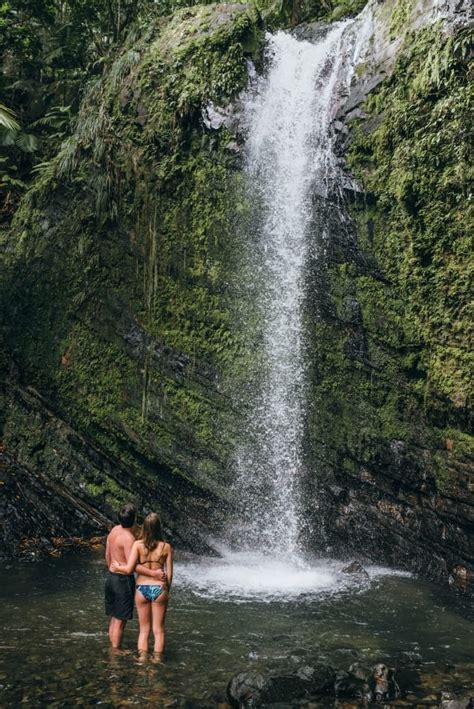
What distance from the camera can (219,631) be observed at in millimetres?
6914

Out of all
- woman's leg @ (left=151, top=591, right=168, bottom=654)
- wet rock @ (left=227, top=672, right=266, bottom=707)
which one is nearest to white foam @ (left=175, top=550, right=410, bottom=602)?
woman's leg @ (left=151, top=591, right=168, bottom=654)

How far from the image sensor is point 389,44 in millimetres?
10016

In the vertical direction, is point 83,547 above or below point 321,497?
below

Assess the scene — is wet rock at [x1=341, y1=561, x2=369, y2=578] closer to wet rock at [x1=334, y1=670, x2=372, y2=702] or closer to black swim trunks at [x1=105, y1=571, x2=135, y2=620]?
wet rock at [x1=334, y1=670, x2=372, y2=702]

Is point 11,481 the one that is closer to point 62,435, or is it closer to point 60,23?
point 62,435

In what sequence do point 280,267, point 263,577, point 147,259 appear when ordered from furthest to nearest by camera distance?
point 147,259 < point 280,267 < point 263,577

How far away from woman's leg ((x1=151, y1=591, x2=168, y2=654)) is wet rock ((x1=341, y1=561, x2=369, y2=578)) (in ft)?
12.8

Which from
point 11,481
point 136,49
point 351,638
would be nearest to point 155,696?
point 351,638

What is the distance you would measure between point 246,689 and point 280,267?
276 inches

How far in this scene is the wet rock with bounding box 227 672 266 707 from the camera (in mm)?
5074

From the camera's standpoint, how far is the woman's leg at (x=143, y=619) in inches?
240

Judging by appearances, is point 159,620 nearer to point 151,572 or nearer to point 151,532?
point 151,572

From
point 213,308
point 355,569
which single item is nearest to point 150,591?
point 355,569

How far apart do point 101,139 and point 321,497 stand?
23.6 ft
